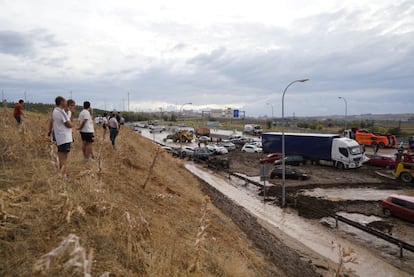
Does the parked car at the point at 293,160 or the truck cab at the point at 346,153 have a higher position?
the truck cab at the point at 346,153

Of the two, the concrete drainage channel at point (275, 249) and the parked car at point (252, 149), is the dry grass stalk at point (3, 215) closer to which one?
the concrete drainage channel at point (275, 249)

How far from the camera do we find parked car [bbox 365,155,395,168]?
3350 centimetres

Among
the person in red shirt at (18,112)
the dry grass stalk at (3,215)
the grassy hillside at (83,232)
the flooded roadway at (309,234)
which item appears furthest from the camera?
the person in red shirt at (18,112)

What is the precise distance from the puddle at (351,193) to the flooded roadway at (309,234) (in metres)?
4.57

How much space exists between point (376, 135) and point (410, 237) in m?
35.8

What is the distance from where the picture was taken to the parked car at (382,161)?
110ft

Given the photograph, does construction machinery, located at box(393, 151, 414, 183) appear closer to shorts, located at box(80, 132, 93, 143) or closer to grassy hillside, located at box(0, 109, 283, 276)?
grassy hillside, located at box(0, 109, 283, 276)

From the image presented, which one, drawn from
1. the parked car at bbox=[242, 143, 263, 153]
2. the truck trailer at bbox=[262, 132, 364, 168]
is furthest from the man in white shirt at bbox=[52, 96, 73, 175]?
the parked car at bbox=[242, 143, 263, 153]

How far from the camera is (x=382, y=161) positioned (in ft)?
112

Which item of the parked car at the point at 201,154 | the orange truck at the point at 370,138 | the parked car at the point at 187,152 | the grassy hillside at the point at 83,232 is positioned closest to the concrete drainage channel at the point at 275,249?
the grassy hillside at the point at 83,232

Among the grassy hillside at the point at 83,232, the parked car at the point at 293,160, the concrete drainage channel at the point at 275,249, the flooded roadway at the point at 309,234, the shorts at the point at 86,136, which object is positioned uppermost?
the shorts at the point at 86,136

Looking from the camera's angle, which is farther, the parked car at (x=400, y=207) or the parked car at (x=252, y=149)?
the parked car at (x=252, y=149)

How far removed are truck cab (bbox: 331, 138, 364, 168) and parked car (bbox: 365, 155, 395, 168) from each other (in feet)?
6.97

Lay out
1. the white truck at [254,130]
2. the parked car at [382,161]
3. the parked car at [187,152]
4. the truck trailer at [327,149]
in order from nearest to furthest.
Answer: the truck trailer at [327,149], the parked car at [382,161], the parked car at [187,152], the white truck at [254,130]
